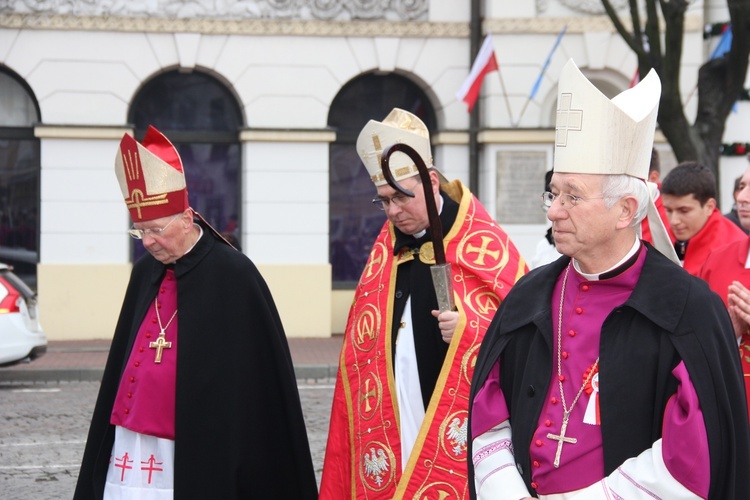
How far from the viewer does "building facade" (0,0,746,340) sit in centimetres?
1719

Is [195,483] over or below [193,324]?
below

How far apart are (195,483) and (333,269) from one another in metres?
13.2

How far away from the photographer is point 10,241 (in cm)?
1770

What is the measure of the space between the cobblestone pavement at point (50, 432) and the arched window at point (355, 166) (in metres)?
4.17

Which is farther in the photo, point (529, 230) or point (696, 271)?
point (529, 230)

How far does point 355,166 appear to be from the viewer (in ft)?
60.6

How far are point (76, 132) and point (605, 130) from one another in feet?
46.5

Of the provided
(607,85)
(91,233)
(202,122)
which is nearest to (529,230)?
(607,85)

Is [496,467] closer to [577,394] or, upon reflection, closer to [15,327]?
[577,394]

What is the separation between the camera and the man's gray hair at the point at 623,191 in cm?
376

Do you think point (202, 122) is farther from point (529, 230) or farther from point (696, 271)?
point (696, 271)

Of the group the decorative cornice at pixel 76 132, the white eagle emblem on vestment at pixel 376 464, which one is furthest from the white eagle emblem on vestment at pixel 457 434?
the decorative cornice at pixel 76 132

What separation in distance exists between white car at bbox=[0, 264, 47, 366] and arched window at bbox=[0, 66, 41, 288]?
161 inches

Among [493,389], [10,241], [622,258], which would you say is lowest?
[10,241]
